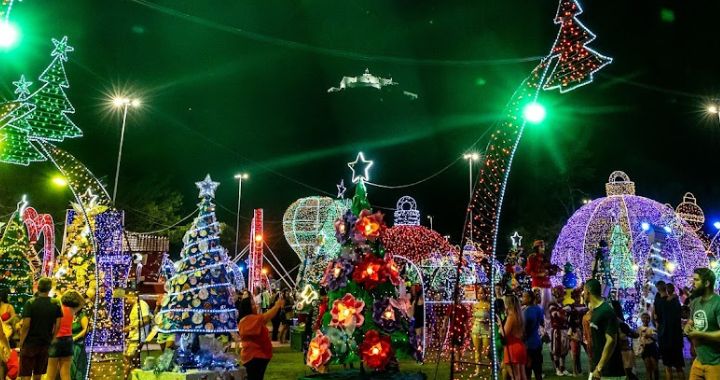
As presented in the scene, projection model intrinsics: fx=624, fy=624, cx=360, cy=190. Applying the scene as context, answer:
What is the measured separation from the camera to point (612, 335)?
21.4 feet

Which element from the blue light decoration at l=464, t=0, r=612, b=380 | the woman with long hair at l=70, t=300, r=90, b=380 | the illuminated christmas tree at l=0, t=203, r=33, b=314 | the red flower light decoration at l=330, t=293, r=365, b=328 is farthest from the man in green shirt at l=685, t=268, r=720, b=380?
the illuminated christmas tree at l=0, t=203, r=33, b=314

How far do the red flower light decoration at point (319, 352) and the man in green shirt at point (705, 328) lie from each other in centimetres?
498

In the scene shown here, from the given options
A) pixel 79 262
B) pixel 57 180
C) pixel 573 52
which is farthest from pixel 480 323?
pixel 57 180

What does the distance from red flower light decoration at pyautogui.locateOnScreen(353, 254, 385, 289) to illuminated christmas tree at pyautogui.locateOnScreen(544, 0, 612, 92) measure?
3.85 m

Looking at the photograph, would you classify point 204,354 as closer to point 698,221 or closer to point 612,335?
point 612,335

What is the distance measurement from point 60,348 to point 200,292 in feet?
7.93

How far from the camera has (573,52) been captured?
28.3ft

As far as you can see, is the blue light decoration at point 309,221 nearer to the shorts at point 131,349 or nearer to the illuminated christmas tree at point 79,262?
the illuminated christmas tree at point 79,262

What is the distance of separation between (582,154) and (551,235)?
527cm

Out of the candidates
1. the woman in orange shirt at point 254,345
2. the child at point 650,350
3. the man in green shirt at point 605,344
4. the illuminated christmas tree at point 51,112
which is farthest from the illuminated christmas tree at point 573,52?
the illuminated christmas tree at point 51,112

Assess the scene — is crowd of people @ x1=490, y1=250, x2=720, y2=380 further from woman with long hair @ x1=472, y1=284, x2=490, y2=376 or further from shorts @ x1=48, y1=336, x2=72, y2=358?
shorts @ x1=48, y1=336, x2=72, y2=358

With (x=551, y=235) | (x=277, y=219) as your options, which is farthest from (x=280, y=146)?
(x=551, y=235)

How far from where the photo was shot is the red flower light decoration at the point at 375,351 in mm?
9211

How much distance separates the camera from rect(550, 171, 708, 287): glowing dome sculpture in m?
19.1
